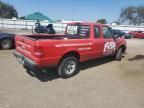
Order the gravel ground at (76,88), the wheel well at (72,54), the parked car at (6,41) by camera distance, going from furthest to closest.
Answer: the parked car at (6,41)
the wheel well at (72,54)
the gravel ground at (76,88)

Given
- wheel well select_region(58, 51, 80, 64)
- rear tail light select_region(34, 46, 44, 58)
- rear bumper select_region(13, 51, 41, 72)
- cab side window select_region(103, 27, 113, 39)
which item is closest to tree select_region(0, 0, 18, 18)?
cab side window select_region(103, 27, 113, 39)

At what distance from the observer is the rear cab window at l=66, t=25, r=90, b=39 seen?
8.04m

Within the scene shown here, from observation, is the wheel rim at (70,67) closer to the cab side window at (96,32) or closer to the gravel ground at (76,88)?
the gravel ground at (76,88)

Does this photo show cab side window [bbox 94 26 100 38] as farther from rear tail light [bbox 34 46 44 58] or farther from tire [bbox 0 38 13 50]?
tire [bbox 0 38 13 50]

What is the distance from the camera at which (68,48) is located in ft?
23.1

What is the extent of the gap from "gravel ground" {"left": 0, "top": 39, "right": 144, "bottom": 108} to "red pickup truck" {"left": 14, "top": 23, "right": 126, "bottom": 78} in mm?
513

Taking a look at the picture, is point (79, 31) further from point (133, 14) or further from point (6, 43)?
point (133, 14)

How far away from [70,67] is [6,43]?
19.1 ft

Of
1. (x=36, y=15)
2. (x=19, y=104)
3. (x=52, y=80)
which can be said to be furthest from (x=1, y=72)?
(x=36, y=15)

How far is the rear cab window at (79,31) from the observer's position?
8.04 metres

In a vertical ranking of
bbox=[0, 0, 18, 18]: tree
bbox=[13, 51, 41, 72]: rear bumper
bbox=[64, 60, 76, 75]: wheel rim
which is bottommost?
bbox=[64, 60, 76, 75]: wheel rim

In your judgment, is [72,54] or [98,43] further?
[98,43]

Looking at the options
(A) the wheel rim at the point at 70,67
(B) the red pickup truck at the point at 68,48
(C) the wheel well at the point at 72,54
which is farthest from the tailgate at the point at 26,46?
(A) the wheel rim at the point at 70,67

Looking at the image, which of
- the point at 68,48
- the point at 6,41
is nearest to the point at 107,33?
the point at 68,48
